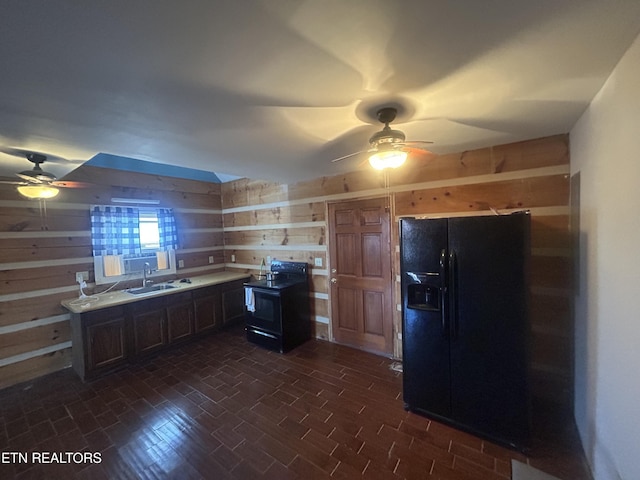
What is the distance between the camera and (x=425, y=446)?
74.8 inches

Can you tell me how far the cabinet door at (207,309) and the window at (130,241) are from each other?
2.44 feet

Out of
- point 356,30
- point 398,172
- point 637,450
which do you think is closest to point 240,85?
point 356,30

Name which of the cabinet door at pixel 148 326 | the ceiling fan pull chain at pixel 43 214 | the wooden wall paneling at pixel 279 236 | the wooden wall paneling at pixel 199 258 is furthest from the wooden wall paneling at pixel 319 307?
the ceiling fan pull chain at pixel 43 214

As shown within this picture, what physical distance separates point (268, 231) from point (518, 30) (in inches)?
146

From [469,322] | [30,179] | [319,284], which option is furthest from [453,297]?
[30,179]

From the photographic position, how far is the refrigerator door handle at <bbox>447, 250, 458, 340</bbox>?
78.8 inches

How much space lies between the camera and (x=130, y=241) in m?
3.63

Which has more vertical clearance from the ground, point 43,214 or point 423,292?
point 43,214

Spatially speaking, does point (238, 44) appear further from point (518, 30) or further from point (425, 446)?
point (425, 446)

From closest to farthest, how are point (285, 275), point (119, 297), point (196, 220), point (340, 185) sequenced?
point (119, 297) → point (340, 185) → point (285, 275) → point (196, 220)

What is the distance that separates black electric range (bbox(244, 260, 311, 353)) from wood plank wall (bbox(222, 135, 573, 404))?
18 centimetres

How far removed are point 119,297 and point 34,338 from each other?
940mm

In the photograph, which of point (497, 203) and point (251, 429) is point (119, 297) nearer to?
point (251, 429)

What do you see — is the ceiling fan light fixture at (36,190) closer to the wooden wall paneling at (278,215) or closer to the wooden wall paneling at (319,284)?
the wooden wall paneling at (278,215)
